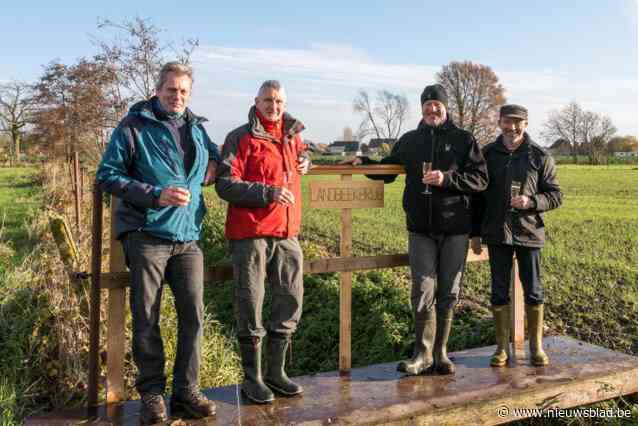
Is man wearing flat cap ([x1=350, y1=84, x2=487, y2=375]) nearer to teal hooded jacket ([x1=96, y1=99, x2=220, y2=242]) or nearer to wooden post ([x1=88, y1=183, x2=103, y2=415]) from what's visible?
teal hooded jacket ([x1=96, y1=99, x2=220, y2=242])

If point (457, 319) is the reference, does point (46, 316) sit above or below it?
above

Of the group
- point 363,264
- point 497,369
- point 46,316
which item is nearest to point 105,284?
point 46,316

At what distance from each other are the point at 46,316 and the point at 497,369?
12.1 feet

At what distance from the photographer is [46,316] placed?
489 centimetres

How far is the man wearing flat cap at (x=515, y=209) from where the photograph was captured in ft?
15.2

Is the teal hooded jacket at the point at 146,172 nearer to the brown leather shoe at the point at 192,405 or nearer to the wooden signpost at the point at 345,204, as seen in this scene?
the brown leather shoe at the point at 192,405

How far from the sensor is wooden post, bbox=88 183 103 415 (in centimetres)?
368

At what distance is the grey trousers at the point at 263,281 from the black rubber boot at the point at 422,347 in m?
1.06

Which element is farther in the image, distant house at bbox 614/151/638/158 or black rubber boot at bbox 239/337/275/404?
distant house at bbox 614/151/638/158

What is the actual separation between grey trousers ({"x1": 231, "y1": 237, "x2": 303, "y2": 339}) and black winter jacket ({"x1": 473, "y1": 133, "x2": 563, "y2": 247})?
5.52ft

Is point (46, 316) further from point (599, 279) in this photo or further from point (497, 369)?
point (599, 279)

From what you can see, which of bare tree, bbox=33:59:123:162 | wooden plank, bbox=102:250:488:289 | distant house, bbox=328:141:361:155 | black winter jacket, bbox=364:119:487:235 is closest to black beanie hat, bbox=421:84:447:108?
black winter jacket, bbox=364:119:487:235

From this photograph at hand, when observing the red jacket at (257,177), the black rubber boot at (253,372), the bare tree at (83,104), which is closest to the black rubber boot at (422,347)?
the black rubber boot at (253,372)

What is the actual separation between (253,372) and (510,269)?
224cm
